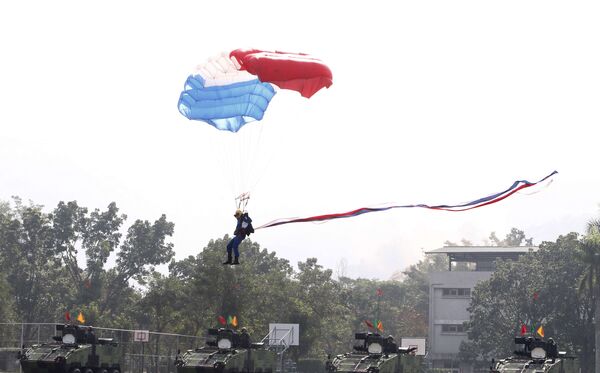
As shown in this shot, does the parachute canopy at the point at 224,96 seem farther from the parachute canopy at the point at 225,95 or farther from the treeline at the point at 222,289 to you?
the treeline at the point at 222,289

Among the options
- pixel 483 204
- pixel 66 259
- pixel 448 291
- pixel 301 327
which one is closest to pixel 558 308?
pixel 301 327

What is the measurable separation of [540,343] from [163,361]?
65.9 feet

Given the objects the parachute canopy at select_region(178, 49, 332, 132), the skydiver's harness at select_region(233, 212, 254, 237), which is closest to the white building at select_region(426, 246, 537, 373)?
the parachute canopy at select_region(178, 49, 332, 132)

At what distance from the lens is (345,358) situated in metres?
35.8

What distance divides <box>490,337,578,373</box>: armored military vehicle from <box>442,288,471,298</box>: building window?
66.4m

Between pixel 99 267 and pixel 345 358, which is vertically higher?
pixel 99 267

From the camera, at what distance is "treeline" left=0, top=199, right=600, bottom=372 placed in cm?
6906

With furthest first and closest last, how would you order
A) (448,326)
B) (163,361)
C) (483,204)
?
(448,326) < (163,361) < (483,204)

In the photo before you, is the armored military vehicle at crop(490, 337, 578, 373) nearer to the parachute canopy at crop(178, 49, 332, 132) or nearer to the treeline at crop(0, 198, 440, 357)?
the parachute canopy at crop(178, 49, 332, 132)

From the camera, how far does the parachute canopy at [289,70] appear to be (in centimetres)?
3134

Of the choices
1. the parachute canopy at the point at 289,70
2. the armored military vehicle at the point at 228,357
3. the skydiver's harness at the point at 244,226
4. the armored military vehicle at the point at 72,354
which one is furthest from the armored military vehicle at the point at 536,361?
the armored military vehicle at the point at 72,354

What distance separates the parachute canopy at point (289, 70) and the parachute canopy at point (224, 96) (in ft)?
5.60

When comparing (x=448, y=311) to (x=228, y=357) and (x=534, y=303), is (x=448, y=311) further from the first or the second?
(x=228, y=357)

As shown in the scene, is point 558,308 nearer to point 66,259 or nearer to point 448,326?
point 448,326
